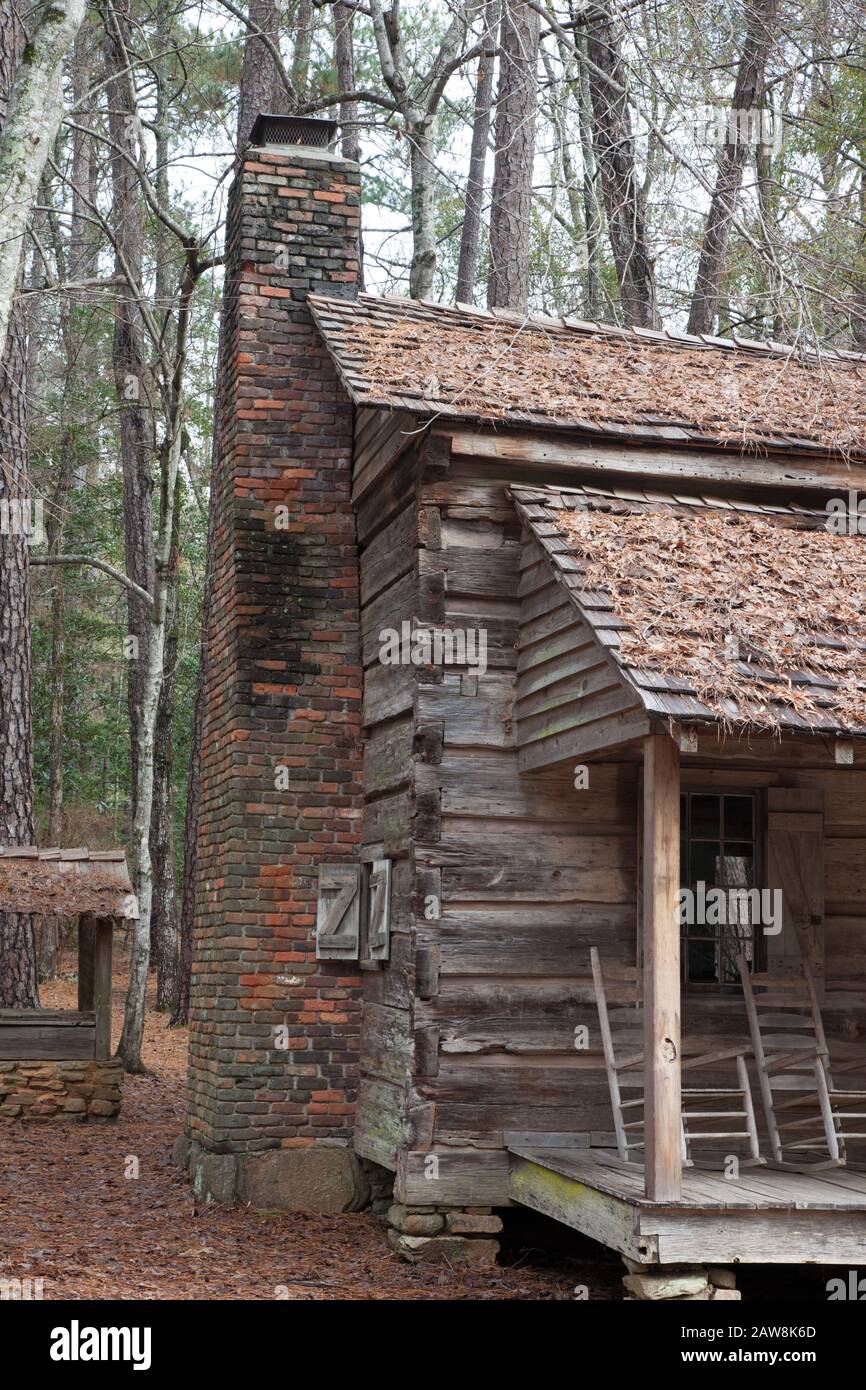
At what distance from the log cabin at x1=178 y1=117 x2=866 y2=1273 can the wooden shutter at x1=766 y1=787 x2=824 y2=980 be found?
24 millimetres

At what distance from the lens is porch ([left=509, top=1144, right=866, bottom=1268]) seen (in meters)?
6.16

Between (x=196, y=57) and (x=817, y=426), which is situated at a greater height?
(x=196, y=57)

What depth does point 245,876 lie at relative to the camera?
939cm

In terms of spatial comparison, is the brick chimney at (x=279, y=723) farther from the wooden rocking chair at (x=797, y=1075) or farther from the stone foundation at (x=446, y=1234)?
the wooden rocking chair at (x=797, y=1075)

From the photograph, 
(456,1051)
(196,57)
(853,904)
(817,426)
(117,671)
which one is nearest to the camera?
(456,1051)

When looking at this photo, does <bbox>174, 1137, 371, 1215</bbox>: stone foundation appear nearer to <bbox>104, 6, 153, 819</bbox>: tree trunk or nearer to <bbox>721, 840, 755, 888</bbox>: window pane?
<bbox>721, 840, 755, 888</bbox>: window pane

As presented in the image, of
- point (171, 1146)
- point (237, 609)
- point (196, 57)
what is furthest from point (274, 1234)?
point (196, 57)

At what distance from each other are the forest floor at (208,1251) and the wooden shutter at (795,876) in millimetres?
2149

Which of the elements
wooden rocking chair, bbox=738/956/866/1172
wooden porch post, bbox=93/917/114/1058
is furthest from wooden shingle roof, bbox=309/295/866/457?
wooden porch post, bbox=93/917/114/1058

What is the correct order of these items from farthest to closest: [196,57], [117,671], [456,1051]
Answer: [117,671] < [196,57] < [456,1051]

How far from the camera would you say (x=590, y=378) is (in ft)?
31.1

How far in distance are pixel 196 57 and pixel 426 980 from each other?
50.5 feet

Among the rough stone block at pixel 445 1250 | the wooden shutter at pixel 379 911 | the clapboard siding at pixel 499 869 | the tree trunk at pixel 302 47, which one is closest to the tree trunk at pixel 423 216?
the tree trunk at pixel 302 47

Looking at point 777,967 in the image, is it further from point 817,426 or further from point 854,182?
point 854,182
